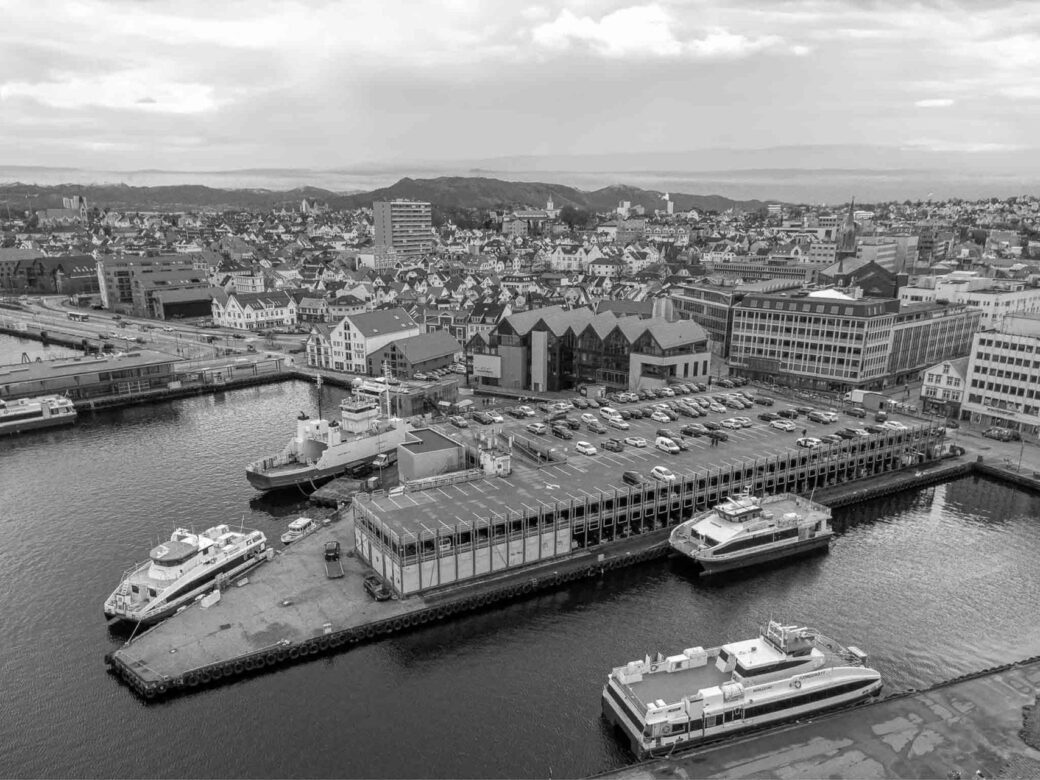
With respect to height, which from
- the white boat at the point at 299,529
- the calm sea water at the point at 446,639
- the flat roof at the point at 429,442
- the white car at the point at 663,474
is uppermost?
the flat roof at the point at 429,442

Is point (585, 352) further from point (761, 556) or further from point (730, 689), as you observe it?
point (730, 689)

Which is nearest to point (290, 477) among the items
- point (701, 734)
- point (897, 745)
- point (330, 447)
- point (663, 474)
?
point (330, 447)

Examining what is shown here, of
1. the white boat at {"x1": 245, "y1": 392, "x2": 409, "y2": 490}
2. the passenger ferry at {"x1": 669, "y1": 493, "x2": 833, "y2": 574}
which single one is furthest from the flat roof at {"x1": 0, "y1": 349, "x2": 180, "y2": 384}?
the passenger ferry at {"x1": 669, "y1": 493, "x2": 833, "y2": 574}

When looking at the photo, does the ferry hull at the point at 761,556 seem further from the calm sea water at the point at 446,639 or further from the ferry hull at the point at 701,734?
the ferry hull at the point at 701,734

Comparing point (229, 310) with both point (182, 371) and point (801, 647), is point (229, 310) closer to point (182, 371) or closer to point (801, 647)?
point (182, 371)

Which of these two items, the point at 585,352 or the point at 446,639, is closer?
the point at 446,639

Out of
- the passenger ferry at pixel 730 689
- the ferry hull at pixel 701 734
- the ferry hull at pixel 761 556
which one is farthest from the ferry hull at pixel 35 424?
the ferry hull at pixel 701 734

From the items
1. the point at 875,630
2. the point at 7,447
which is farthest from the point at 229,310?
the point at 875,630
